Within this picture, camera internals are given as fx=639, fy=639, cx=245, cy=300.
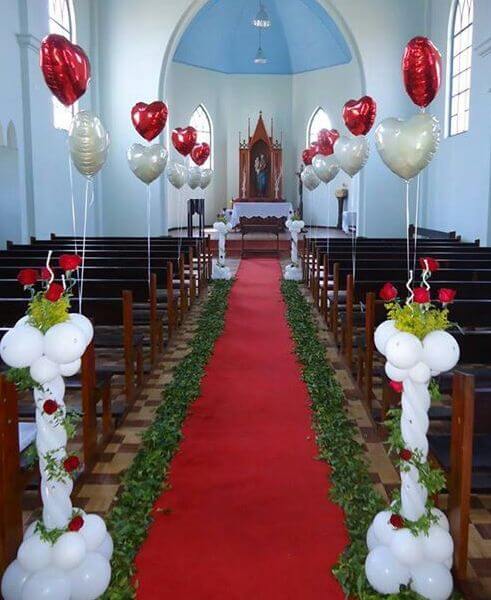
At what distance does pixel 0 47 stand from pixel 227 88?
13.8 metres

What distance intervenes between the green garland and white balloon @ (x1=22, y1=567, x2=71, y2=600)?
1.32m

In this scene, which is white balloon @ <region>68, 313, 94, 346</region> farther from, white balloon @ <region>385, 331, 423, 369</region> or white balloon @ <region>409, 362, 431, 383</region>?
white balloon @ <region>409, 362, 431, 383</region>

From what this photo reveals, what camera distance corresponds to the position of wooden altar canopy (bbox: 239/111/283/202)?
75.8 ft

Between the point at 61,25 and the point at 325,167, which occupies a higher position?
the point at 61,25

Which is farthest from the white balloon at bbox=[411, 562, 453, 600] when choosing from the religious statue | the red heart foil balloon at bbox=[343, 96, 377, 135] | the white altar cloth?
the religious statue

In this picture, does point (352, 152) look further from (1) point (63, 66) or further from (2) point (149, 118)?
(1) point (63, 66)

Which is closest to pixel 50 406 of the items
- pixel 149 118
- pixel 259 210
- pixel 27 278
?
pixel 27 278

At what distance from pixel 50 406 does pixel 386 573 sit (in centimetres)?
176

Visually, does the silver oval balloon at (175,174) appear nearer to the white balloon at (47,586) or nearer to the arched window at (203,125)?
the arched window at (203,125)

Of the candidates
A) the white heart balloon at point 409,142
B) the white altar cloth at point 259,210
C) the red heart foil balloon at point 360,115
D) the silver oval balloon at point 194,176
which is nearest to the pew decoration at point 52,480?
the white heart balloon at point 409,142

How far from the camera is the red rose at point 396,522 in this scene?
3018 mm

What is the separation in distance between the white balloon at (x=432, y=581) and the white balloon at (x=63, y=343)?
189 centimetres

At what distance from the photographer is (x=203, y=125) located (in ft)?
76.4

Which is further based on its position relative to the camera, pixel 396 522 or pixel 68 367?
pixel 68 367
